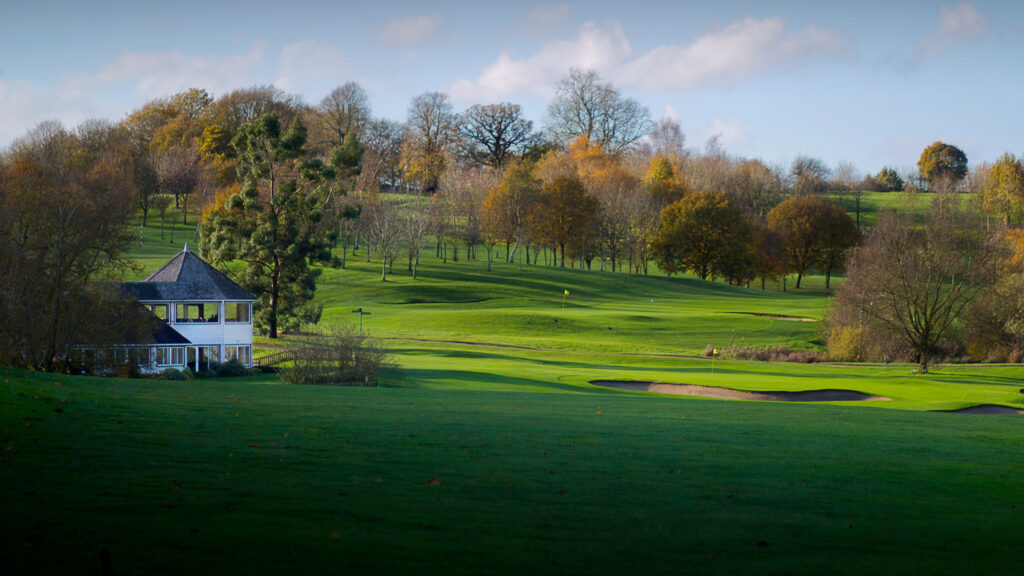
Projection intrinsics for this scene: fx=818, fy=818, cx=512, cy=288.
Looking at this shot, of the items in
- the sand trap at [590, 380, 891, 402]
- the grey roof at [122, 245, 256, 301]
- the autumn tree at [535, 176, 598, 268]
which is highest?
the autumn tree at [535, 176, 598, 268]

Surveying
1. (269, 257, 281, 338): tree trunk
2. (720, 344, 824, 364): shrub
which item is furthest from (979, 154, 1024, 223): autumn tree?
(269, 257, 281, 338): tree trunk

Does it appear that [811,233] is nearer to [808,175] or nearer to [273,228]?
[808,175]

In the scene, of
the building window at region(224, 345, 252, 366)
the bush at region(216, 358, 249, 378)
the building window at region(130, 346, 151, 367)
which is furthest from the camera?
the building window at region(224, 345, 252, 366)

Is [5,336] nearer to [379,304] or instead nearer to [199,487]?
[199,487]

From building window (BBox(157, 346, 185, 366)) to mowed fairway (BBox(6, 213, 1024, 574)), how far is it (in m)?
18.6

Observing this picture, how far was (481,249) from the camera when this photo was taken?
389ft

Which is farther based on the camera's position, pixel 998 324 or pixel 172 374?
pixel 998 324

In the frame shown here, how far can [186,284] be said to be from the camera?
4259 cm

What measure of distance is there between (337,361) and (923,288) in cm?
3391

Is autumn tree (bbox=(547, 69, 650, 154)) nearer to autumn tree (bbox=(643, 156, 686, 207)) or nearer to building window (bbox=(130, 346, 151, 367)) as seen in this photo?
autumn tree (bbox=(643, 156, 686, 207))

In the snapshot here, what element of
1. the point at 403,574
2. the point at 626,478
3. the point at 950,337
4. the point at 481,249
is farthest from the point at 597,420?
the point at 481,249

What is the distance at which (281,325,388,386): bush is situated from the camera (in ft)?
98.2

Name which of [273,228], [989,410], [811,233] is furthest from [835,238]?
[989,410]

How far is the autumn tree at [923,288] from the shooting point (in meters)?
46.2
